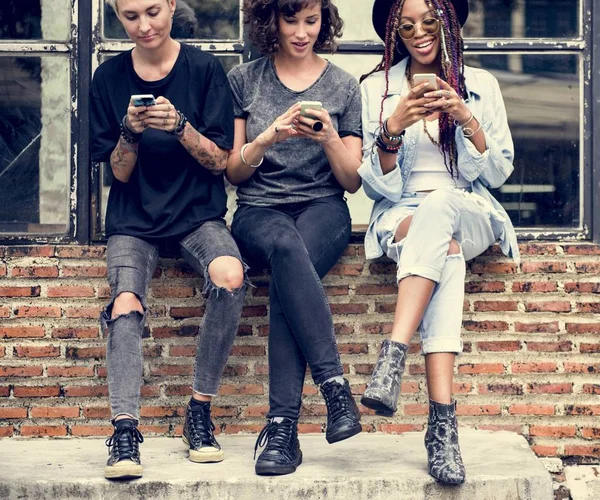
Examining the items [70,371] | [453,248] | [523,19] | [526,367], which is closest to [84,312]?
[70,371]

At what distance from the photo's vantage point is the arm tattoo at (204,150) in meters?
4.09

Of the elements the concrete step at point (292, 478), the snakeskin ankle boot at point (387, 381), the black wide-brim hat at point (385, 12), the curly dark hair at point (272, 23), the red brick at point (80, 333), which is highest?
the black wide-brim hat at point (385, 12)

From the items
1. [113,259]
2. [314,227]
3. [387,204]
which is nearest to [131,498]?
[113,259]

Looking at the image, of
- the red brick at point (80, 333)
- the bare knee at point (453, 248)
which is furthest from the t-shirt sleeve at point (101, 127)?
the bare knee at point (453, 248)

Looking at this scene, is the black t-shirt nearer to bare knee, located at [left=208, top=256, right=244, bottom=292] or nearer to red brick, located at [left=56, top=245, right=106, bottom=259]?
bare knee, located at [left=208, top=256, right=244, bottom=292]

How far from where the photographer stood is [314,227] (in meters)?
4.14

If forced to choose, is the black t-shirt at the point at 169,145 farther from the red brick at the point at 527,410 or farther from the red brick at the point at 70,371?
the red brick at the point at 527,410

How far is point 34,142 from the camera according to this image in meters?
4.82

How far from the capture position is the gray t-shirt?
4355 millimetres

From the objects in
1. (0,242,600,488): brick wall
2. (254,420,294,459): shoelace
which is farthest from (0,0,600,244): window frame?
(254,420,294,459): shoelace

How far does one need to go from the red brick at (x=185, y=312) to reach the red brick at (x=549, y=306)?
4.78ft

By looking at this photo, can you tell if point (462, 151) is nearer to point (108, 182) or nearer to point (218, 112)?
point (218, 112)

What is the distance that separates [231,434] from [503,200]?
1.66 m

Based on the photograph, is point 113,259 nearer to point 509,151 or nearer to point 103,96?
point 103,96
